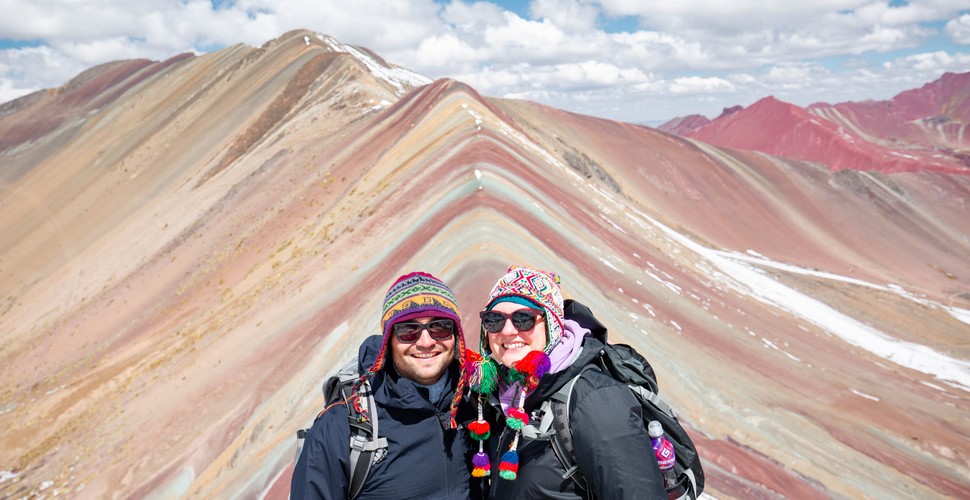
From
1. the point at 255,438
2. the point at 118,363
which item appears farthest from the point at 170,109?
the point at 255,438

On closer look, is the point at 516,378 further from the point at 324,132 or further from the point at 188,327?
the point at 324,132

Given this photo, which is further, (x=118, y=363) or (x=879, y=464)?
(x=118, y=363)

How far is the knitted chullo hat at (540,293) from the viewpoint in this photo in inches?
118

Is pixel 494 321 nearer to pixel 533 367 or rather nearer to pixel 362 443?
pixel 533 367

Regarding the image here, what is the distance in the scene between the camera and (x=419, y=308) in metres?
3.02

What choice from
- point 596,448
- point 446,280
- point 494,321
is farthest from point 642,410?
point 446,280

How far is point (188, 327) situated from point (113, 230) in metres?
22.9

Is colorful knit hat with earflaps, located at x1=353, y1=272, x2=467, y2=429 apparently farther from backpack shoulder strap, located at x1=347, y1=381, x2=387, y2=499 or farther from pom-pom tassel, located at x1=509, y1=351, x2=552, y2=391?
pom-pom tassel, located at x1=509, y1=351, x2=552, y2=391

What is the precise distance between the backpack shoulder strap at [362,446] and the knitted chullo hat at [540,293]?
2.68 feet

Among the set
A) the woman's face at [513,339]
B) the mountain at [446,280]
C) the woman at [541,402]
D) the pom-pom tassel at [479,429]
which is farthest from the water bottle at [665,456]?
the mountain at [446,280]

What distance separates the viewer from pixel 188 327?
49.0 feet

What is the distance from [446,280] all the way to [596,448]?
5760 mm

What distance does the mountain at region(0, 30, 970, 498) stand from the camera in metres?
8.52

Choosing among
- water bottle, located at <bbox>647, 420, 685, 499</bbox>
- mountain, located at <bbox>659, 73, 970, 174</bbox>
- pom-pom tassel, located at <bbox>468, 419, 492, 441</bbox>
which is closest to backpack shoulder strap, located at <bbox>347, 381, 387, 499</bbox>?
pom-pom tassel, located at <bbox>468, 419, 492, 441</bbox>
